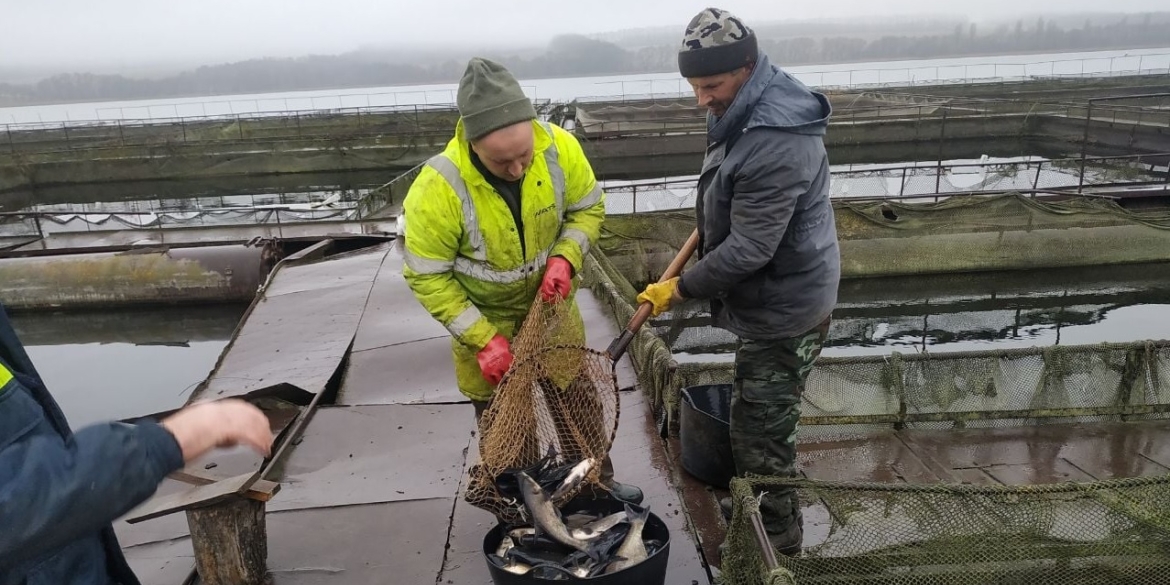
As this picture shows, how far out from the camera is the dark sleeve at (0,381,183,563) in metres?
1.24

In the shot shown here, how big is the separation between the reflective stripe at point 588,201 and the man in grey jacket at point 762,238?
1.62ft

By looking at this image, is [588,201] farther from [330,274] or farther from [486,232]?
[330,274]

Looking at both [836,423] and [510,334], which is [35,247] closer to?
[510,334]

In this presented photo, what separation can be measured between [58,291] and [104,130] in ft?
110

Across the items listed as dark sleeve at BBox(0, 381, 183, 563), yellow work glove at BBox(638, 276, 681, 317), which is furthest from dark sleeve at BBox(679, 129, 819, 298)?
dark sleeve at BBox(0, 381, 183, 563)

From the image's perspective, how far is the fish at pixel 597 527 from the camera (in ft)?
8.83

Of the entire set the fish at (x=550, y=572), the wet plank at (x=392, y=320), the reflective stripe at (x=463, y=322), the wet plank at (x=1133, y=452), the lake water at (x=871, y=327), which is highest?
the reflective stripe at (x=463, y=322)

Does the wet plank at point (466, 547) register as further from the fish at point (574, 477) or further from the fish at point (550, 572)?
the fish at point (550, 572)

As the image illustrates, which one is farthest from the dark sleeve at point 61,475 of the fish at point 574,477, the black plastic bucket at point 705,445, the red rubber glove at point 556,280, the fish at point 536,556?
the black plastic bucket at point 705,445

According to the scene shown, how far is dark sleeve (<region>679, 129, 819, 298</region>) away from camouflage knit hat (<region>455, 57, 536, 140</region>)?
88 centimetres

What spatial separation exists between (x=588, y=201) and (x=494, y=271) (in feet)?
1.86

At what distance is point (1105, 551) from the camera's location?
3.02 m

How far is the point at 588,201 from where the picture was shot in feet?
10.6

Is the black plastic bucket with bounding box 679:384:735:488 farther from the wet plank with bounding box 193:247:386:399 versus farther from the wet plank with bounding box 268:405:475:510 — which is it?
the wet plank with bounding box 193:247:386:399
